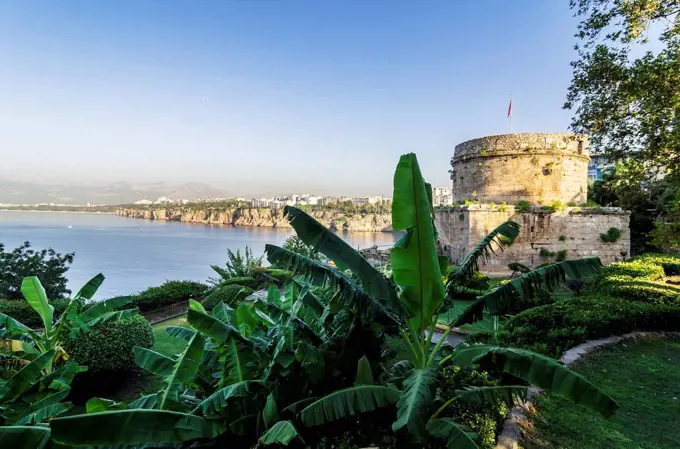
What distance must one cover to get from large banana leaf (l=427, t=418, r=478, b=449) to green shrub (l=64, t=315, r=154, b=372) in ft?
16.1

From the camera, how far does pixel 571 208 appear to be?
16.2 meters

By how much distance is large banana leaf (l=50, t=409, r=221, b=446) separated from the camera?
7.38 feet

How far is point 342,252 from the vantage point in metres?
3.45

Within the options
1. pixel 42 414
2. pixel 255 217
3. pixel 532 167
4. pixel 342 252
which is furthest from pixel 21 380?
pixel 255 217

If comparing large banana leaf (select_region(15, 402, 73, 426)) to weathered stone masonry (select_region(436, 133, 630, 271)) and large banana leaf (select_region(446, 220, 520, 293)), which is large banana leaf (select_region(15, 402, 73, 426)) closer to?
large banana leaf (select_region(446, 220, 520, 293))

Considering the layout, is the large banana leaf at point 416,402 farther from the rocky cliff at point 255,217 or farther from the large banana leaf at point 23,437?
the rocky cliff at point 255,217

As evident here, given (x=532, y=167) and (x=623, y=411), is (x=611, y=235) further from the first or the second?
(x=623, y=411)

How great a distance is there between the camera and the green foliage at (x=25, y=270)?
12.2 m

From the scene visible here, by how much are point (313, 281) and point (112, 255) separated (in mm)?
50976

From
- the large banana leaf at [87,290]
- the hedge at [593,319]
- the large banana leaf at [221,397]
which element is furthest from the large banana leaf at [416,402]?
the large banana leaf at [87,290]

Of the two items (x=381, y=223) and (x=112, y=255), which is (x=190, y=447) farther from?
(x=381, y=223)

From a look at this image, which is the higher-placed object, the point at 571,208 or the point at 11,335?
the point at 571,208

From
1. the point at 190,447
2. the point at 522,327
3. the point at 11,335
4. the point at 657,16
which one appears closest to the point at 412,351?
the point at 190,447

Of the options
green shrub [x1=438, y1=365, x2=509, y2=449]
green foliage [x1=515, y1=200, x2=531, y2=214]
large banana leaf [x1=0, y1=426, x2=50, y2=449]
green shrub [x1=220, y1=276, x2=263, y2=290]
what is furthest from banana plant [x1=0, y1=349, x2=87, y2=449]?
green foliage [x1=515, y1=200, x2=531, y2=214]
